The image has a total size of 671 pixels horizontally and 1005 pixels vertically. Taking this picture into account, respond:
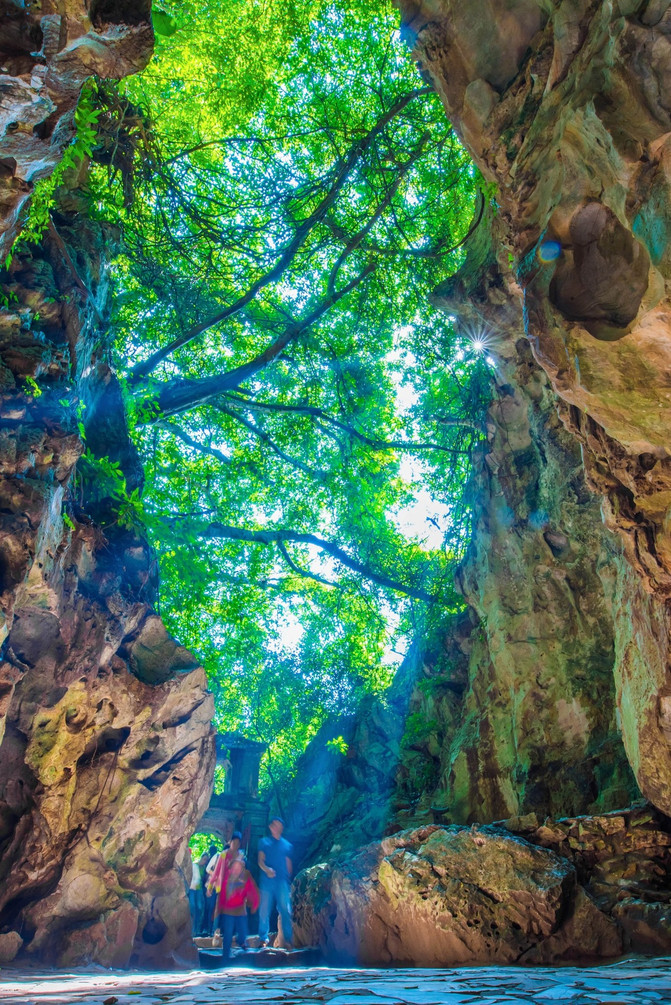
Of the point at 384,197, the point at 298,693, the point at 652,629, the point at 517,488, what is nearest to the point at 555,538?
the point at 517,488

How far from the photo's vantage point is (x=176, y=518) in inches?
412

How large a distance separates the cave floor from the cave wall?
167 cm

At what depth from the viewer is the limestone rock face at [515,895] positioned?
15.0 ft

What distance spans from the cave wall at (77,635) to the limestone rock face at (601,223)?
9.91 feet

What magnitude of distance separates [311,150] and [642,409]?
8220mm

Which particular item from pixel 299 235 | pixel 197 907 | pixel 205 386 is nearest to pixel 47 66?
pixel 299 235

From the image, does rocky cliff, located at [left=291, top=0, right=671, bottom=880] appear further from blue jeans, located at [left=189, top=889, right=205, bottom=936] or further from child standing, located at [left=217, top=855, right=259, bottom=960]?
blue jeans, located at [left=189, top=889, right=205, bottom=936]

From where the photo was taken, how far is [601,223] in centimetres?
398

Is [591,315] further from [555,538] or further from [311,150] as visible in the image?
[311,150]

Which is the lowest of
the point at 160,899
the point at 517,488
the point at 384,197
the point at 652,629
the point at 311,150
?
the point at 160,899

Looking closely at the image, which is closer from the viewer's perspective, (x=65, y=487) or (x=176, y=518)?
(x=65, y=487)

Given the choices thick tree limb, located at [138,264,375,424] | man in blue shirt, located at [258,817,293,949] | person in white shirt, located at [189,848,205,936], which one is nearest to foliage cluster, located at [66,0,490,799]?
thick tree limb, located at [138,264,375,424]

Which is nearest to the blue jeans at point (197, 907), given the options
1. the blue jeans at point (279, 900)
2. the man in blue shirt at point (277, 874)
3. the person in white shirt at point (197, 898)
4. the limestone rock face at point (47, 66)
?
the person in white shirt at point (197, 898)

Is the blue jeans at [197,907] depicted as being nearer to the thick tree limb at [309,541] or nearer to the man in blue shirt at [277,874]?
the man in blue shirt at [277,874]
